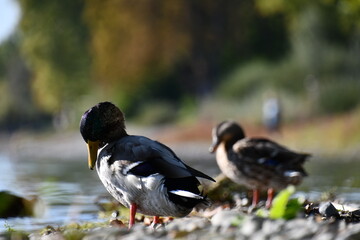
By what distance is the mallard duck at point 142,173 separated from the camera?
5711mm

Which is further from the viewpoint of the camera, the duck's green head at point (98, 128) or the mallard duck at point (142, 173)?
the duck's green head at point (98, 128)

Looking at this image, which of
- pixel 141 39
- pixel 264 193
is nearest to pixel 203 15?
pixel 141 39

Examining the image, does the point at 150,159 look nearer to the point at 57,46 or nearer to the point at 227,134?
the point at 227,134

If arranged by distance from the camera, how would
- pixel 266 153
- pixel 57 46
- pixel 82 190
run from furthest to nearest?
pixel 57 46, pixel 82 190, pixel 266 153

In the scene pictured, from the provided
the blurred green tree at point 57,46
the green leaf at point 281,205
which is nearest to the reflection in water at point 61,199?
the green leaf at point 281,205

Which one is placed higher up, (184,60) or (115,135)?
(184,60)

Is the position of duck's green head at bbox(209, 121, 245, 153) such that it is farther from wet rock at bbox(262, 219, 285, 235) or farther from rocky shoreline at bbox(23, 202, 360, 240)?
wet rock at bbox(262, 219, 285, 235)

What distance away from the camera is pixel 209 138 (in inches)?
1170

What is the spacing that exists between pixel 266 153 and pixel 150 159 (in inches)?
119

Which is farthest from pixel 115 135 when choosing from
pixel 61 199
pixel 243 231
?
pixel 61 199

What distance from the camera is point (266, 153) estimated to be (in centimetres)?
872

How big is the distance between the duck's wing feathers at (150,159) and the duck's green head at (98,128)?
27cm

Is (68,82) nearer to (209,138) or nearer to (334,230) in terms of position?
(209,138)

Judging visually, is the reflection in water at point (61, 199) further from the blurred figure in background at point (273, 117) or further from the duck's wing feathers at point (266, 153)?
the blurred figure in background at point (273, 117)
